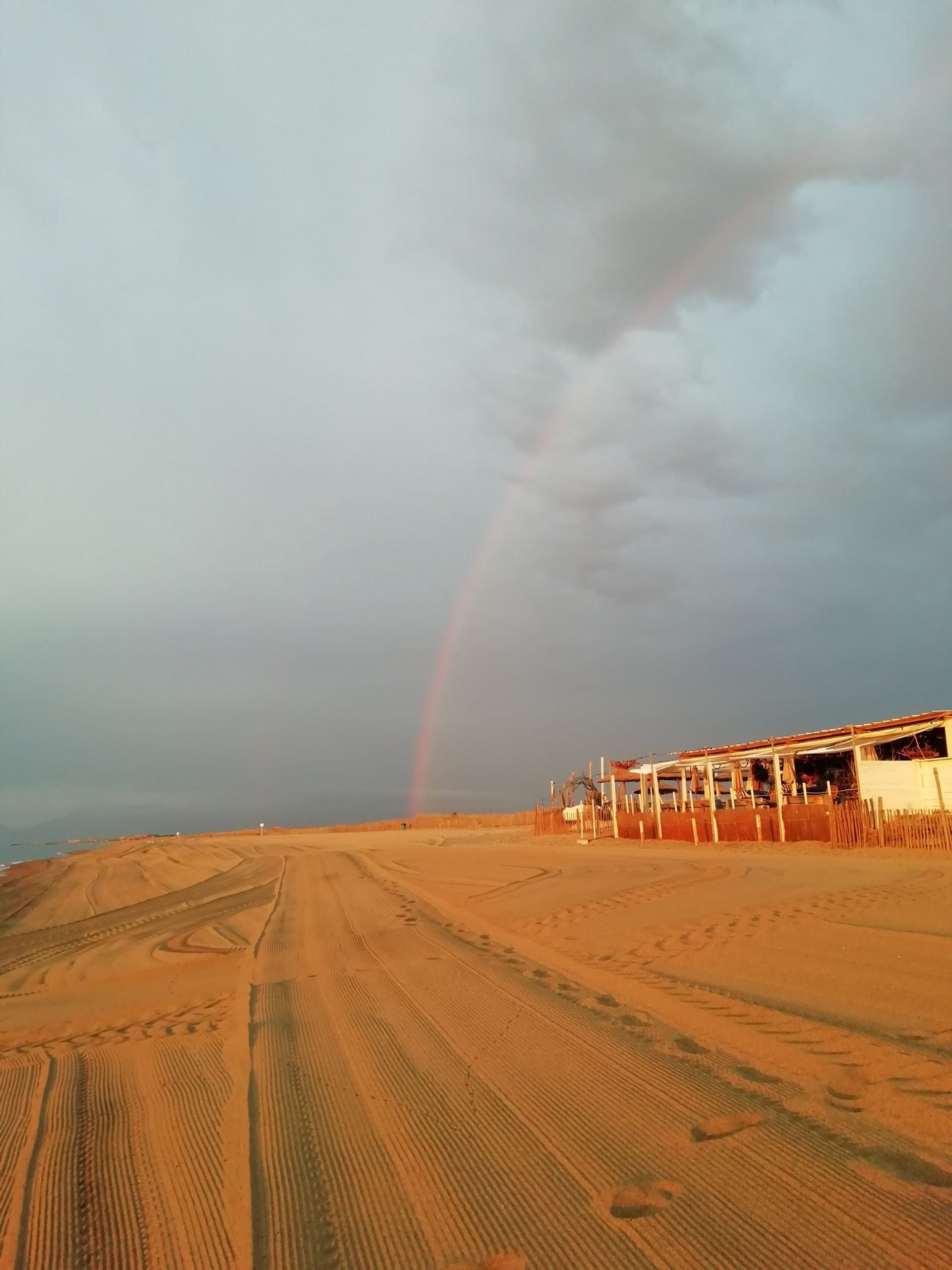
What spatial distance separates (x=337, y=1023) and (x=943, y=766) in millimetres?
21279

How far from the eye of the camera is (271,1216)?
349 centimetres

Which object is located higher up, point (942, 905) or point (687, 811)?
point (687, 811)

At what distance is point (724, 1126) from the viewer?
4.04 meters

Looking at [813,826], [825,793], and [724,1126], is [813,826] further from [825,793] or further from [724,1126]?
[724,1126]

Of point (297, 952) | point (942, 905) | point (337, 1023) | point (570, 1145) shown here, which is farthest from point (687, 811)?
point (570, 1145)

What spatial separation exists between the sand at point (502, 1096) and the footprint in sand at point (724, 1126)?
0.02 m

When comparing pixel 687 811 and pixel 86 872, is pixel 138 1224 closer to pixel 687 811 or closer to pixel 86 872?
pixel 687 811

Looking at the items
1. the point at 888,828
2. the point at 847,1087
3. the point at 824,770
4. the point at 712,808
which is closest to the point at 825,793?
the point at 824,770

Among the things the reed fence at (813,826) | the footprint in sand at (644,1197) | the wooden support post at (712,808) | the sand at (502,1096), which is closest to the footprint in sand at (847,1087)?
the sand at (502,1096)

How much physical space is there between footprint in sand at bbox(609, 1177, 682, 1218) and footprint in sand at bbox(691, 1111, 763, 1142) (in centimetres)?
48

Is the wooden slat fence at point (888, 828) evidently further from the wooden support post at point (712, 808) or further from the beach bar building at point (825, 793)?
the wooden support post at point (712, 808)

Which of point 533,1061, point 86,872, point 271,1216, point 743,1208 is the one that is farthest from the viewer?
point 86,872

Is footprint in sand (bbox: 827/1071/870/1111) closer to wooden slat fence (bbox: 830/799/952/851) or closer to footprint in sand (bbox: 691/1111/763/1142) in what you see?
footprint in sand (bbox: 691/1111/763/1142)

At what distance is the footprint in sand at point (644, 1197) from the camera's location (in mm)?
3299
